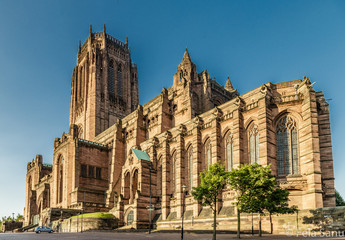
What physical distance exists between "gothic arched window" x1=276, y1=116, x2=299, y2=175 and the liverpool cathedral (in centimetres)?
11

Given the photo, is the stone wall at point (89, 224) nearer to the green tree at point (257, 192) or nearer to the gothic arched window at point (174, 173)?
the gothic arched window at point (174, 173)

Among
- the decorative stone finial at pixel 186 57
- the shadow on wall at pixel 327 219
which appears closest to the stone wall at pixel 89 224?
the shadow on wall at pixel 327 219

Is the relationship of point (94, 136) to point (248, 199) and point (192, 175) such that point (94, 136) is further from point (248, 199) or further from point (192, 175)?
point (248, 199)

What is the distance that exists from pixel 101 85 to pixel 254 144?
58330mm

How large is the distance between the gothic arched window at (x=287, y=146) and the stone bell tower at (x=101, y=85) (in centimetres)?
5402

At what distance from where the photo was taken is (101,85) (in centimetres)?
9194

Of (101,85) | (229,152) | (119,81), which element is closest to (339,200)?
(229,152)

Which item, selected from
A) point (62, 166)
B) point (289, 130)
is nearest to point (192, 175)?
point (289, 130)

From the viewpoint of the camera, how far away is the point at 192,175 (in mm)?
49000

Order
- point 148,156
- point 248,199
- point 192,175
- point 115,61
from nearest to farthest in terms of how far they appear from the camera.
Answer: point 248,199 → point 192,175 → point 148,156 → point 115,61

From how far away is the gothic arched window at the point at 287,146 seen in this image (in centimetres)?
3854

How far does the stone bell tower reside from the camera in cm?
8850

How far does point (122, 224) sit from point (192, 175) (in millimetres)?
12276

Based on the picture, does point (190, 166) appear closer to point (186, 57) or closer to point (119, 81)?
point (186, 57)
